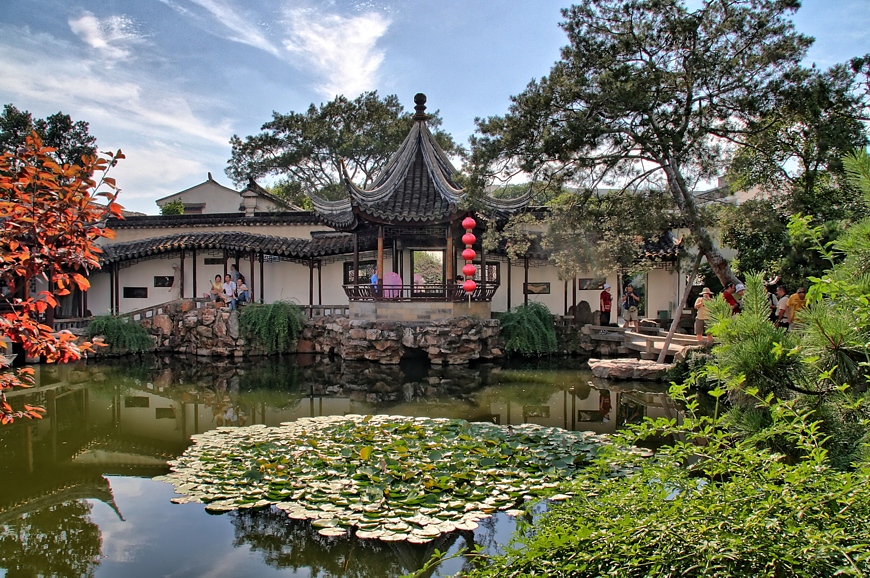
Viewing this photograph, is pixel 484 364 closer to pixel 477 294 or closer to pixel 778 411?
pixel 477 294

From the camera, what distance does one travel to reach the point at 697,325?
9930 millimetres

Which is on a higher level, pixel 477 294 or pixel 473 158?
pixel 473 158

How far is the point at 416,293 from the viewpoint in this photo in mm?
12508

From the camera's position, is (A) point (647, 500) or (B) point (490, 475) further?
(B) point (490, 475)

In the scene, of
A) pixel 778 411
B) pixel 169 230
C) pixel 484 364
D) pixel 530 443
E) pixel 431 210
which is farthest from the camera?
pixel 169 230

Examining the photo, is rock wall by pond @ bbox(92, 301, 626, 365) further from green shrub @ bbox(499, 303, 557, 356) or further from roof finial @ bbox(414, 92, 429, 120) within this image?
roof finial @ bbox(414, 92, 429, 120)

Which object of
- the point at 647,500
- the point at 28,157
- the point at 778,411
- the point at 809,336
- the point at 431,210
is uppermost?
the point at 431,210

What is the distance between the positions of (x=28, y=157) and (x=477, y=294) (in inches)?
421

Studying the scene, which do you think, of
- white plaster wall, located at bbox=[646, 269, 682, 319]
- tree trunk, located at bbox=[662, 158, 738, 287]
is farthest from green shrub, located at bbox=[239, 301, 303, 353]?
white plaster wall, located at bbox=[646, 269, 682, 319]

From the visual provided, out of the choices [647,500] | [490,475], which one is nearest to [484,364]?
[490,475]

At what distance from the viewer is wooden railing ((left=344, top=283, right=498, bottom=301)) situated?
1205 cm

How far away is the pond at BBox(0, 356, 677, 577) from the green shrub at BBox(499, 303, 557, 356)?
2.27 ft

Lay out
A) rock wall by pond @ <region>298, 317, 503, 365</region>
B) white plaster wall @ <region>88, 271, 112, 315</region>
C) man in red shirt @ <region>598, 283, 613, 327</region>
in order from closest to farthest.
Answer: rock wall by pond @ <region>298, 317, 503, 365</region> → man in red shirt @ <region>598, 283, 613, 327</region> → white plaster wall @ <region>88, 271, 112, 315</region>

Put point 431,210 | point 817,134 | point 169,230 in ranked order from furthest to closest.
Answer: point 169,230, point 431,210, point 817,134
